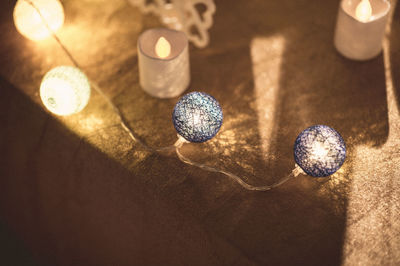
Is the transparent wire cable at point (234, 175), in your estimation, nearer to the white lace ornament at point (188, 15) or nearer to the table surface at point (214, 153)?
the table surface at point (214, 153)

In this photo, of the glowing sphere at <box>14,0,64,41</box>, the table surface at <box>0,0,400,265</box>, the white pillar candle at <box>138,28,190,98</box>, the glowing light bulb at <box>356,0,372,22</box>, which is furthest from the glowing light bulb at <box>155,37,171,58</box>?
the glowing light bulb at <box>356,0,372,22</box>

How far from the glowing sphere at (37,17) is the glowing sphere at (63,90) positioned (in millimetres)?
232

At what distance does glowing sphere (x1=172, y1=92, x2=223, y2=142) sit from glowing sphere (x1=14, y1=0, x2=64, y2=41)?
487 mm

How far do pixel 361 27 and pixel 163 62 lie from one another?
0.48m

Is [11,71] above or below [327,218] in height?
above

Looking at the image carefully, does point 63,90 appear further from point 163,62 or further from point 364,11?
point 364,11

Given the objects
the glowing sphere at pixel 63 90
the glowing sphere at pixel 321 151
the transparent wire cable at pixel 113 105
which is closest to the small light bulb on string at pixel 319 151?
the glowing sphere at pixel 321 151

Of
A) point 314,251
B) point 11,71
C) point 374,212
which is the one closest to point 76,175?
point 11,71

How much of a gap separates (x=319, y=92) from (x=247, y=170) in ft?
0.97

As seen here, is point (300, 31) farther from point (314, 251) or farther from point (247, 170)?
point (314, 251)

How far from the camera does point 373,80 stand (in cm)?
110

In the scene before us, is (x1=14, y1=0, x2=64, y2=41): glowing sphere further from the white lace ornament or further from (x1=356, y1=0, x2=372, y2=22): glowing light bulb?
(x1=356, y1=0, x2=372, y2=22): glowing light bulb

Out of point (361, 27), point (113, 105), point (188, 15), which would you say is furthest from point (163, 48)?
point (361, 27)

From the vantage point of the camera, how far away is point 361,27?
1.04 m
